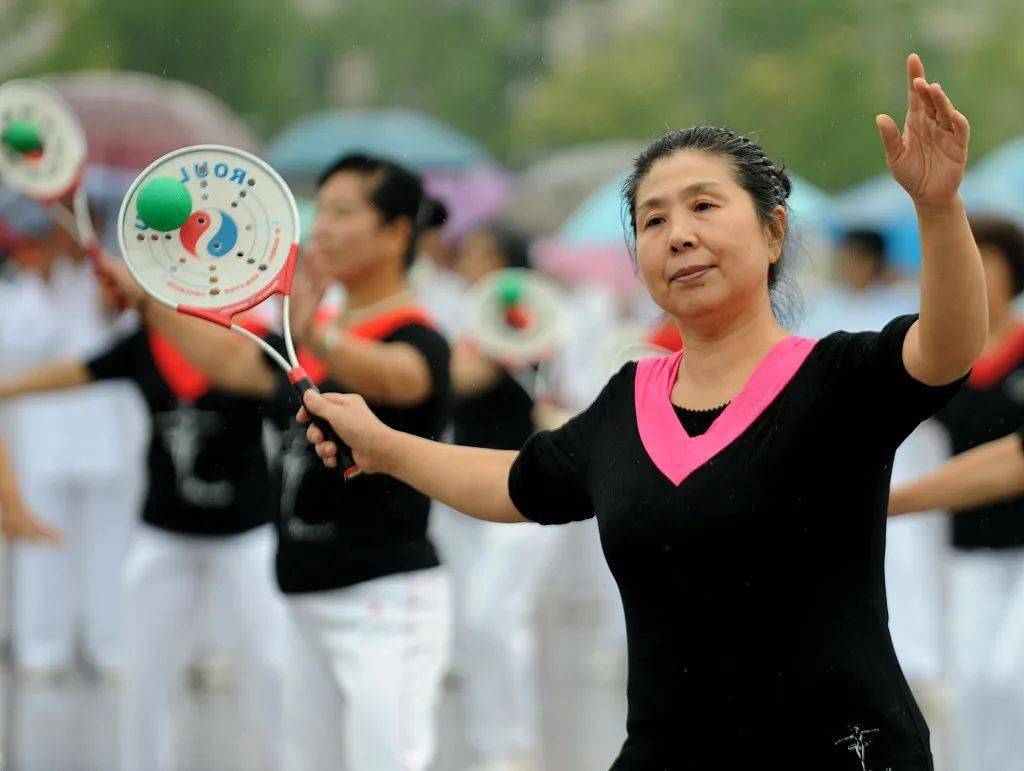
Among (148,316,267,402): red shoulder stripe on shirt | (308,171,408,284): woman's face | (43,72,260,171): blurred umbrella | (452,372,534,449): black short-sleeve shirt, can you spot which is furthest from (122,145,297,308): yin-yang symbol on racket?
(43,72,260,171): blurred umbrella

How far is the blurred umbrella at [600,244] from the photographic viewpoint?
1134 cm

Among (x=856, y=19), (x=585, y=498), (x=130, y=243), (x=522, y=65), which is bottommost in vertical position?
(x=585, y=498)

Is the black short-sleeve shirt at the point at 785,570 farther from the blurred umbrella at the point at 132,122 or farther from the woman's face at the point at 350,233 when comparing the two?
the blurred umbrella at the point at 132,122

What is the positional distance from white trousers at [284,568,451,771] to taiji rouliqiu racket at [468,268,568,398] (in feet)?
8.72

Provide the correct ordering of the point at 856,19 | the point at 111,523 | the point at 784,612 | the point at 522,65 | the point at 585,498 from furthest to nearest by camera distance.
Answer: the point at 522,65 < the point at 856,19 < the point at 111,523 < the point at 585,498 < the point at 784,612

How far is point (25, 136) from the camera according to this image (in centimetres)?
508

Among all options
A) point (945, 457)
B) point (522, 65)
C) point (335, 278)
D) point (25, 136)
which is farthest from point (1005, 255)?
point (522, 65)

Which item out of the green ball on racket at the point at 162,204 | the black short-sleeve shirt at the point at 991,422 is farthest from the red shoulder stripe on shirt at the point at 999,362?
the green ball on racket at the point at 162,204

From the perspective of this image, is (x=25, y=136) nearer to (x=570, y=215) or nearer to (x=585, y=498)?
(x=585, y=498)

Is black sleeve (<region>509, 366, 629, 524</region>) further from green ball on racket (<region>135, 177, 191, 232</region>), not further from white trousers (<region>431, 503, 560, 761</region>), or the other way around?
white trousers (<region>431, 503, 560, 761</region>)

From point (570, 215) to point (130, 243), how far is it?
12735 mm

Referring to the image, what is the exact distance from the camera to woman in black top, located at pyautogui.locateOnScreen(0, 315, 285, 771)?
5.87 m

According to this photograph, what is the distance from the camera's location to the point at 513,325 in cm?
763

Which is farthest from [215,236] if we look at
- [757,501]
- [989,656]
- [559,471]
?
[989,656]
